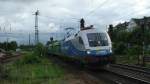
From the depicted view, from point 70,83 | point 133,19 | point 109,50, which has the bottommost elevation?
point 70,83

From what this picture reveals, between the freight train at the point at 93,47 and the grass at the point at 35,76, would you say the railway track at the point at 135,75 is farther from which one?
the grass at the point at 35,76

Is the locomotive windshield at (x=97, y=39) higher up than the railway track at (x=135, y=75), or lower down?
higher up

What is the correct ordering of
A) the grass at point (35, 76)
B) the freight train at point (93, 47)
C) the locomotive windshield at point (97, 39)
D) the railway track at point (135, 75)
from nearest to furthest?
the railway track at point (135, 75)
the grass at point (35, 76)
the freight train at point (93, 47)
the locomotive windshield at point (97, 39)

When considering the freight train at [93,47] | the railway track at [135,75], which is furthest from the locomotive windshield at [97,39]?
the railway track at [135,75]

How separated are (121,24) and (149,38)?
68590mm

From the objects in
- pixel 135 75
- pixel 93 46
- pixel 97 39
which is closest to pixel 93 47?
pixel 93 46

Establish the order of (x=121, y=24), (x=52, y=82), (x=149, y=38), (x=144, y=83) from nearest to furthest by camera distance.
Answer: (x=144, y=83) < (x=52, y=82) < (x=149, y=38) < (x=121, y=24)

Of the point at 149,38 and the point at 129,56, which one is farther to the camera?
the point at 149,38

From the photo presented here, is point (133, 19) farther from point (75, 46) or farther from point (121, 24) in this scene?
point (75, 46)

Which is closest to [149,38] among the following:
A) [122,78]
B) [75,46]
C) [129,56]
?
[129,56]

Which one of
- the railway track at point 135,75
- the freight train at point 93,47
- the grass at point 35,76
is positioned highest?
the freight train at point 93,47

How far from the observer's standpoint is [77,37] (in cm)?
2505

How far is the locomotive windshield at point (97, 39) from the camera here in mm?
23141

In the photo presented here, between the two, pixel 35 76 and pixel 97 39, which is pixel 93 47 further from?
pixel 35 76
